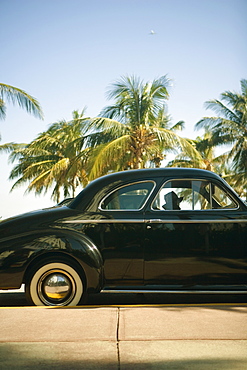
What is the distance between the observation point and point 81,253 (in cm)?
563

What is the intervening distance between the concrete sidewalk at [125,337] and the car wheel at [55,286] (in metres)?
0.69

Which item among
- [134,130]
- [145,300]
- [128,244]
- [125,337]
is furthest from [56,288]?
[134,130]

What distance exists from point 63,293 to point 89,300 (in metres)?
0.89

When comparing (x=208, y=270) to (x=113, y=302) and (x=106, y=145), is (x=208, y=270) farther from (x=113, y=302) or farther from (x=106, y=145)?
(x=106, y=145)

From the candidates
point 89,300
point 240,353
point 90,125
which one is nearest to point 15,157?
point 90,125

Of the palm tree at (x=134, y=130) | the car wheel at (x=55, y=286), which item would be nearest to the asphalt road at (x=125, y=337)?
the car wheel at (x=55, y=286)

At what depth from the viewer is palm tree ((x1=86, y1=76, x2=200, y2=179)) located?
2502 cm

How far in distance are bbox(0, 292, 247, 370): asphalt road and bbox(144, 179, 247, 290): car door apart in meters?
0.95

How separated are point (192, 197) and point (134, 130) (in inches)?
794

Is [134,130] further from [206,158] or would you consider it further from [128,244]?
[128,244]

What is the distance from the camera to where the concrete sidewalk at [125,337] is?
3.49 m

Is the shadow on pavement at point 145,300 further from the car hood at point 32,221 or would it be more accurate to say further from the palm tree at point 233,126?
the palm tree at point 233,126

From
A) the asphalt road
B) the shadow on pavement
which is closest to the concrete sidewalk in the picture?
the asphalt road

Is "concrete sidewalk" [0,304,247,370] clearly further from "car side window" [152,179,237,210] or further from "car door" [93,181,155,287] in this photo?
"car side window" [152,179,237,210]
